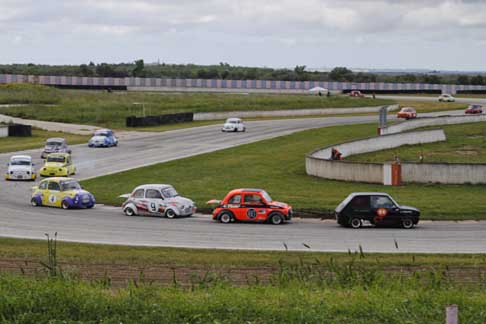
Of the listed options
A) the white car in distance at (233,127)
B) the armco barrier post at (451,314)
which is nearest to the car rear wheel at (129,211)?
the armco barrier post at (451,314)

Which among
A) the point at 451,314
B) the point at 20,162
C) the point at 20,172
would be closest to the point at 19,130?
the point at 20,162

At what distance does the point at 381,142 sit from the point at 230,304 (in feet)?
139

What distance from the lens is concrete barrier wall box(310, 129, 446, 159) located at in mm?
50875

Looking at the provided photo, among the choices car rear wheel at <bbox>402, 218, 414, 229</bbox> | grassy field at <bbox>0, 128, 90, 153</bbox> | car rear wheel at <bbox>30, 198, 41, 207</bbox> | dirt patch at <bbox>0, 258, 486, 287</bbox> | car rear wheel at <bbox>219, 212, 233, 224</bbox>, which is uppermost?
dirt patch at <bbox>0, 258, 486, 287</bbox>

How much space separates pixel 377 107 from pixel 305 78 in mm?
88554

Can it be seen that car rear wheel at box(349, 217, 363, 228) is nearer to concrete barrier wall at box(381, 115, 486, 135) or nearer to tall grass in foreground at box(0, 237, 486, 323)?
tall grass in foreground at box(0, 237, 486, 323)

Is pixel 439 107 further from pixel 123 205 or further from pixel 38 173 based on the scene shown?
pixel 123 205

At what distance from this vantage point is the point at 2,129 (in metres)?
71.6

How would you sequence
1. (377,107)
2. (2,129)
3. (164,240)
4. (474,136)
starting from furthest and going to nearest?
(377,107), (2,129), (474,136), (164,240)

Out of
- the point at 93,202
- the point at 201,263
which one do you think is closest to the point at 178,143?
the point at 93,202

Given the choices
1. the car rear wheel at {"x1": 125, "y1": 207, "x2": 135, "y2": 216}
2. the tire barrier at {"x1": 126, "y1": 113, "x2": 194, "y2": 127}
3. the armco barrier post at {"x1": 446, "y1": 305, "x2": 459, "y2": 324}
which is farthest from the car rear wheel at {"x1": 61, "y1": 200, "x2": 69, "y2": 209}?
the tire barrier at {"x1": 126, "y1": 113, "x2": 194, "y2": 127}

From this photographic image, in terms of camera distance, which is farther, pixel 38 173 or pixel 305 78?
pixel 305 78

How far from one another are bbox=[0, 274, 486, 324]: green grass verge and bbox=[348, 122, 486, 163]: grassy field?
36111 millimetres

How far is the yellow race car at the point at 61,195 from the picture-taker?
3653cm
